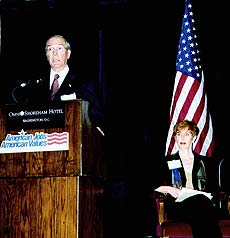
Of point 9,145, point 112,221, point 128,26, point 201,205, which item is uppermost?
point 128,26

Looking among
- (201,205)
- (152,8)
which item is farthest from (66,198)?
(152,8)

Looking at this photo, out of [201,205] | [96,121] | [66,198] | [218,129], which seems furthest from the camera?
[218,129]

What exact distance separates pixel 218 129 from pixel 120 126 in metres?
1.08

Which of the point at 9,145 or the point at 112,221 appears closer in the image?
the point at 9,145

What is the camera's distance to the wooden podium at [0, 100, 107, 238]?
9.17 ft

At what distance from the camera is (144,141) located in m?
5.25

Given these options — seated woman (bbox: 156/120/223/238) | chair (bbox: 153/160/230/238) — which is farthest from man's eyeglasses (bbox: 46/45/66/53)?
chair (bbox: 153/160/230/238)

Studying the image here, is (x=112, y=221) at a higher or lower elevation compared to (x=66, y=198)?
lower

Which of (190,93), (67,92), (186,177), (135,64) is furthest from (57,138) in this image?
(135,64)

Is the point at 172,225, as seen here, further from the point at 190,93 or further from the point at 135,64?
the point at 135,64

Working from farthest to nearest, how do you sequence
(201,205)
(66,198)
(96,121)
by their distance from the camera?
(201,205) → (96,121) → (66,198)

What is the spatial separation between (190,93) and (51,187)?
241 cm

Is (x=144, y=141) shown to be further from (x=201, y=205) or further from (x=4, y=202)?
(x=4, y=202)

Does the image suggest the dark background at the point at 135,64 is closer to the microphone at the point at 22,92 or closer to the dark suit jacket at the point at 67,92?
the dark suit jacket at the point at 67,92
